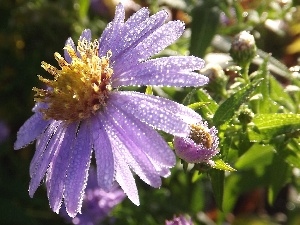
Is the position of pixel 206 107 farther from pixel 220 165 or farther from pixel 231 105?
pixel 220 165

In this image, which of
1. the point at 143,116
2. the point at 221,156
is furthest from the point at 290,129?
the point at 143,116

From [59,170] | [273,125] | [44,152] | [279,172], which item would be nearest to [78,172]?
[59,170]

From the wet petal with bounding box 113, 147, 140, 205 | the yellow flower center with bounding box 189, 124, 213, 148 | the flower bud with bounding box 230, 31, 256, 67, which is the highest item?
the wet petal with bounding box 113, 147, 140, 205

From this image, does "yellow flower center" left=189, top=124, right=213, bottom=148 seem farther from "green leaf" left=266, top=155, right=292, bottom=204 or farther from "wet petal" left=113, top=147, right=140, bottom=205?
"green leaf" left=266, top=155, right=292, bottom=204

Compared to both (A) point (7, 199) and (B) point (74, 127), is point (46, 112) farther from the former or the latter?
(A) point (7, 199)

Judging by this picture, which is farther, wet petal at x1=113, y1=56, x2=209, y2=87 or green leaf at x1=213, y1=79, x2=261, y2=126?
green leaf at x1=213, y1=79, x2=261, y2=126

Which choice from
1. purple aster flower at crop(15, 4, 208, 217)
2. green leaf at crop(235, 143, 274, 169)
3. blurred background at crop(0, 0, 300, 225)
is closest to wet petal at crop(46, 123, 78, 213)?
purple aster flower at crop(15, 4, 208, 217)

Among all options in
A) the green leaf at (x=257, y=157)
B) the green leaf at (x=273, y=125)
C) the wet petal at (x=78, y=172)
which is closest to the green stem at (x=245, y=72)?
the green leaf at (x=273, y=125)
